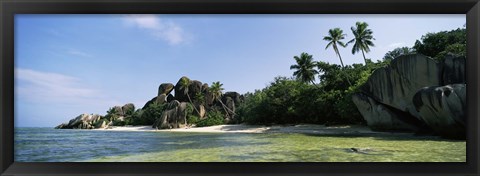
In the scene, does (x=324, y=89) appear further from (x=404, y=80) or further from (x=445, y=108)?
(x=445, y=108)

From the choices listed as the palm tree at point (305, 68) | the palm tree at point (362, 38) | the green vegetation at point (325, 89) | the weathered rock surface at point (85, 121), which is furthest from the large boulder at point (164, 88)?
the palm tree at point (362, 38)

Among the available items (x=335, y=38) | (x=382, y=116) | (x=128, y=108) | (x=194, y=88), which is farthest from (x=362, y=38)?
(x=128, y=108)

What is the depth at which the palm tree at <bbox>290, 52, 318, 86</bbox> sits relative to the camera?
16.0 m

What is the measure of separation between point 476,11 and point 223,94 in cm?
2036

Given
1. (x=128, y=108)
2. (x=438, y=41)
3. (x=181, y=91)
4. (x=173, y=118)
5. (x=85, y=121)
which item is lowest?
(x=85, y=121)

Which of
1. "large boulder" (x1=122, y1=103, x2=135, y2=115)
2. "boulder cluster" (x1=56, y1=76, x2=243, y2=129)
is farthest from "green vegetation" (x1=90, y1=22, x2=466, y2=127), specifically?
"large boulder" (x1=122, y1=103, x2=135, y2=115)

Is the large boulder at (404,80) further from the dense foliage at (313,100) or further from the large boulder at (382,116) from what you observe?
the dense foliage at (313,100)

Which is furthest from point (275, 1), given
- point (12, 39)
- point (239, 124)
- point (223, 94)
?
point (223, 94)

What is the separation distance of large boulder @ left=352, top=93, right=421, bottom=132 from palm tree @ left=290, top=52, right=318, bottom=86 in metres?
4.21

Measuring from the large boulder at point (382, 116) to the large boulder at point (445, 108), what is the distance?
83.4 inches

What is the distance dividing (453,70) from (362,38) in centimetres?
691

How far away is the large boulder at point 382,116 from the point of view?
10.6 m

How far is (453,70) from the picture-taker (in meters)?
8.81

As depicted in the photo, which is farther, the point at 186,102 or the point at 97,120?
the point at 186,102
